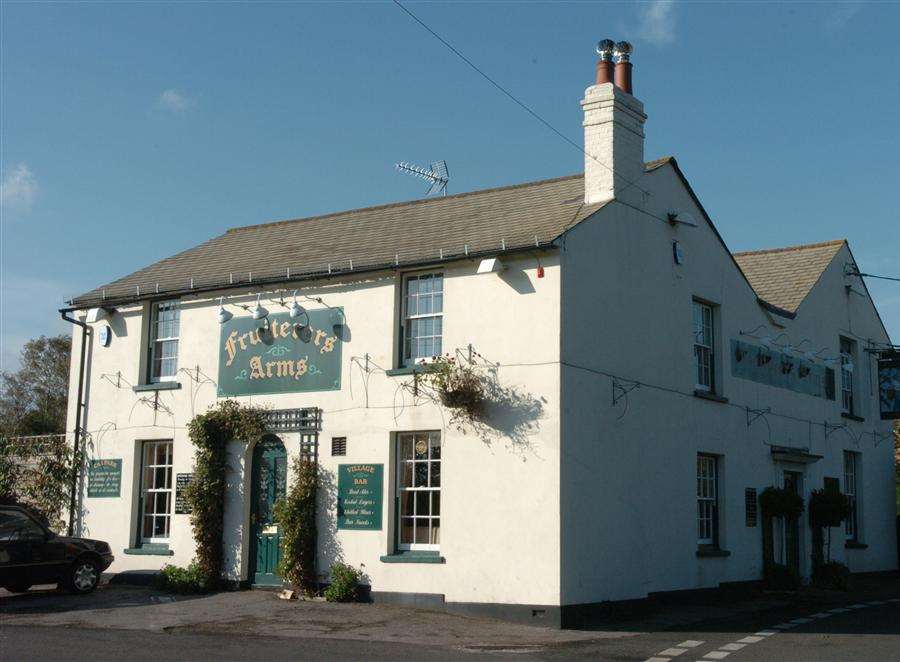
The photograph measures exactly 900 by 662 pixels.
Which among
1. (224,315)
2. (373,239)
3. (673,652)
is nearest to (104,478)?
(224,315)

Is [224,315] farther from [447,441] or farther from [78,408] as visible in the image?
[447,441]

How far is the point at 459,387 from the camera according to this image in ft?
55.7

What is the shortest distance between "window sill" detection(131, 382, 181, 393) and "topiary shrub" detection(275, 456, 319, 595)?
3.76 m

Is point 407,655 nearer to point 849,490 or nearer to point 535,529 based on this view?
point 535,529

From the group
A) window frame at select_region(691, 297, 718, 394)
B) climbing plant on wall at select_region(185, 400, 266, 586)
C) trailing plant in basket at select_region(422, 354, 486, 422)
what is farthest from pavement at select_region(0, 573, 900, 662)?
window frame at select_region(691, 297, 718, 394)

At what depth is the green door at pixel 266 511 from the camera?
1925 centimetres

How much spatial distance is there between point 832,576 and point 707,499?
5.20 meters

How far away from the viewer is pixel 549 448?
16.6m

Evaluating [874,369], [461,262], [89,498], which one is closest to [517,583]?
[461,262]

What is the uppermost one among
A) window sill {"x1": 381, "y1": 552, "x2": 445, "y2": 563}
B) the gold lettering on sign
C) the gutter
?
the gutter

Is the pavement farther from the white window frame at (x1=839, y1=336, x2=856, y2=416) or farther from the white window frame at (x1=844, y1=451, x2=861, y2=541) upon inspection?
the white window frame at (x1=839, y1=336, x2=856, y2=416)

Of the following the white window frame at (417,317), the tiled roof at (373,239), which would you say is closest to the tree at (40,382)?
the tiled roof at (373,239)

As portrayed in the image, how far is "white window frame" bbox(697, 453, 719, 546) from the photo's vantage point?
20953mm

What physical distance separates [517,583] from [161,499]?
8280 millimetres
